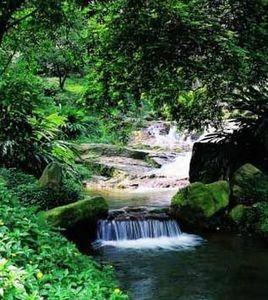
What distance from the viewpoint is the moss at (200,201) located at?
12041mm

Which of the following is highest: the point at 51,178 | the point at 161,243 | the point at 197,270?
the point at 51,178

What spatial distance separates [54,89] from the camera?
29422 mm

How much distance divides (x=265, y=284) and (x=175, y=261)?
6.53ft

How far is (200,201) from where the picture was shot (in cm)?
1205

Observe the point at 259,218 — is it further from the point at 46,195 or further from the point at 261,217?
the point at 46,195

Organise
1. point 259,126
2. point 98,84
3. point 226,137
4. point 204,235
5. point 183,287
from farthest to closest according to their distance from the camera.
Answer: point 226,137 < point 259,126 < point 98,84 < point 204,235 < point 183,287

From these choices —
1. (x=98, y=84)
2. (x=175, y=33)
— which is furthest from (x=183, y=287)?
(x=98, y=84)

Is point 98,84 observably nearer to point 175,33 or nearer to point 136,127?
point 175,33

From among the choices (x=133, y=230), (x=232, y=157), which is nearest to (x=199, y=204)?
(x=133, y=230)

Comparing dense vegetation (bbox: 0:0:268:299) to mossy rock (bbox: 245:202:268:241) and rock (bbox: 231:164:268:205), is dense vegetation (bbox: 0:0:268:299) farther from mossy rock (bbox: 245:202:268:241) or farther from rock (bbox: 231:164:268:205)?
rock (bbox: 231:164:268:205)

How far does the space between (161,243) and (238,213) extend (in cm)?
220

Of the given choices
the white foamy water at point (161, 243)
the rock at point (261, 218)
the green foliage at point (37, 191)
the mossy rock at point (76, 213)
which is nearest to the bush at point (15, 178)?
the green foliage at point (37, 191)

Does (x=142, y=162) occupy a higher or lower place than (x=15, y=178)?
higher

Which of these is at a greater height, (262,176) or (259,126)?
(259,126)
